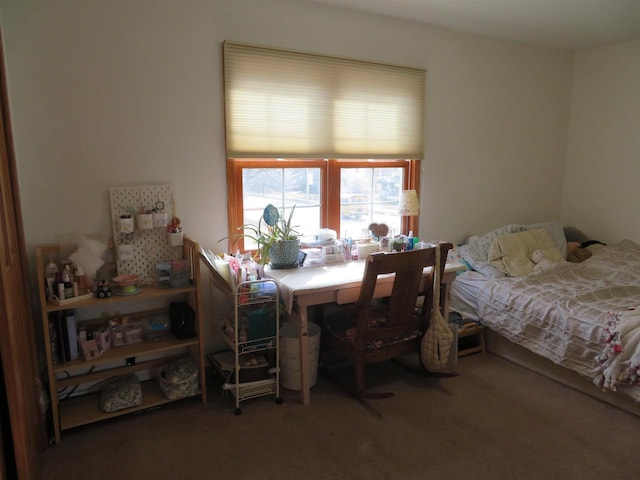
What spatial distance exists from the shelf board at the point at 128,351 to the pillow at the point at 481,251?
2179 millimetres

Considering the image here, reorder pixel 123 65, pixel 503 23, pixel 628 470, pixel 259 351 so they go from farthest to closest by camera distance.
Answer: pixel 503 23 → pixel 259 351 → pixel 123 65 → pixel 628 470

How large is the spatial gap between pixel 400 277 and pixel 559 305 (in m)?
1.16

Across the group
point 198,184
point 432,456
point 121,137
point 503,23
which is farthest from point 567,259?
point 121,137

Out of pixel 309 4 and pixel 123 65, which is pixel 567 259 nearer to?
pixel 309 4

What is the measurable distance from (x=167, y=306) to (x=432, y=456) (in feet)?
5.62

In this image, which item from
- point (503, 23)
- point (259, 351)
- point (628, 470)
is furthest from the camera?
point (503, 23)

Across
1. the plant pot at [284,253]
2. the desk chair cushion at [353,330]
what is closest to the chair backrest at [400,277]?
the desk chair cushion at [353,330]

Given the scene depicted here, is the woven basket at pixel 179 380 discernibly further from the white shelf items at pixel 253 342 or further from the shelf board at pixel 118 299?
the shelf board at pixel 118 299

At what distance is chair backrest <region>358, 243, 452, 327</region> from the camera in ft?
7.78

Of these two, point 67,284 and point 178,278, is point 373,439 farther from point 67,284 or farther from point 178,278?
point 67,284

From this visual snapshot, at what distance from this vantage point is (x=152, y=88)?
8.29 ft

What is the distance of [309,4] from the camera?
2885 millimetres

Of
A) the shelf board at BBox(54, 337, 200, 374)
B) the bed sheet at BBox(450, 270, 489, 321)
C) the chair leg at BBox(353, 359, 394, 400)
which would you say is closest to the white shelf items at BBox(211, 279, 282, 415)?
the shelf board at BBox(54, 337, 200, 374)

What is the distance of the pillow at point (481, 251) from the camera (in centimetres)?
344
